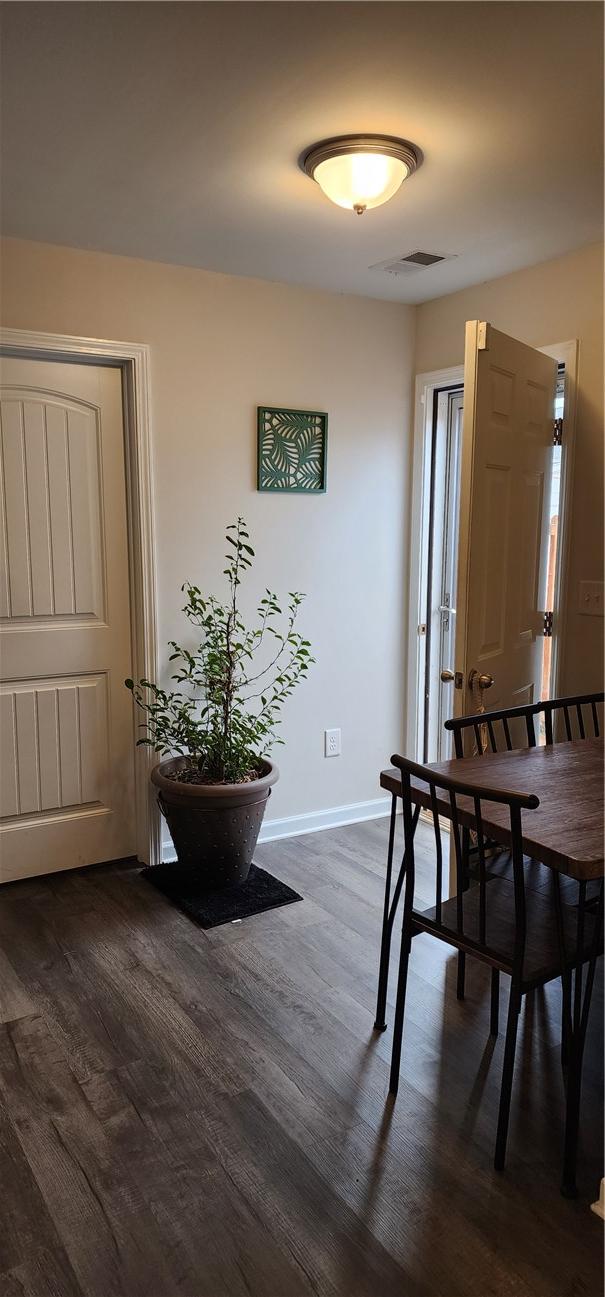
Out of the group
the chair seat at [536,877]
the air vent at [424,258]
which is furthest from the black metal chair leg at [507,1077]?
the air vent at [424,258]

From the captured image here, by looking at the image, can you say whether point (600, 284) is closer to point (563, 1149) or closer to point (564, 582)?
point (564, 582)

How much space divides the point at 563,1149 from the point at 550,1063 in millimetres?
334

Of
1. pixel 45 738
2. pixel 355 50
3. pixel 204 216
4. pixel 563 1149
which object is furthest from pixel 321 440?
pixel 563 1149

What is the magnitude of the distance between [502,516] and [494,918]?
1.42 metres

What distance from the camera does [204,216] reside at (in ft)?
9.19

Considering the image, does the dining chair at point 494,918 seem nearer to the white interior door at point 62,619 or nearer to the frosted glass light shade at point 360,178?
the frosted glass light shade at point 360,178

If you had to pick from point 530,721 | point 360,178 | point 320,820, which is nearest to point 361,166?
point 360,178

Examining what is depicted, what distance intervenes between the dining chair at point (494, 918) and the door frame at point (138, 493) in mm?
1608

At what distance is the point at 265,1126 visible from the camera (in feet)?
6.65

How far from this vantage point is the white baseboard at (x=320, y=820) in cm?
388

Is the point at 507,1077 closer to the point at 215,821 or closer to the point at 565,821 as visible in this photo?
the point at 565,821

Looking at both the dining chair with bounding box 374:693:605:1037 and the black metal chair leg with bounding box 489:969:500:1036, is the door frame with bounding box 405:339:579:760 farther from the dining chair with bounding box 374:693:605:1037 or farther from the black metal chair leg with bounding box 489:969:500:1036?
the black metal chair leg with bounding box 489:969:500:1036

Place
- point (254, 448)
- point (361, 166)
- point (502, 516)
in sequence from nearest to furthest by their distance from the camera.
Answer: point (361, 166) < point (502, 516) < point (254, 448)

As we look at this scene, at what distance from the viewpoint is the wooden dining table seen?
5.82 ft
